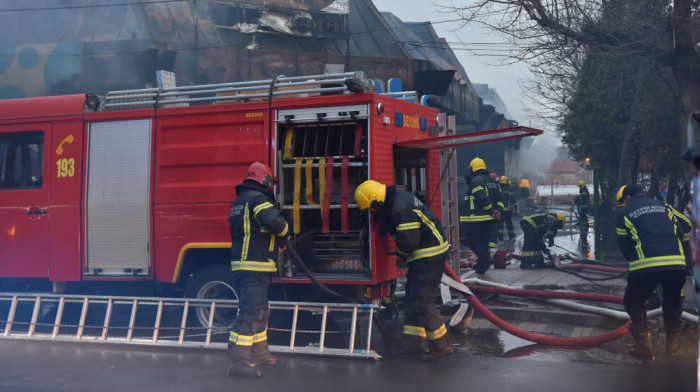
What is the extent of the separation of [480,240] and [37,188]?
20.7 feet

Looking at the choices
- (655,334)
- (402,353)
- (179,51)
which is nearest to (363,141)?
(402,353)

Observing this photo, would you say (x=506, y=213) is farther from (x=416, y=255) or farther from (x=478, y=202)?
(x=416, y=255)

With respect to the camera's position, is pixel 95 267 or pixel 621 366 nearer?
pixel 621 366

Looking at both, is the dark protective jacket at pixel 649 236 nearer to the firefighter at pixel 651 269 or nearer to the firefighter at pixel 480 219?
the firefighter at pixel 651 269

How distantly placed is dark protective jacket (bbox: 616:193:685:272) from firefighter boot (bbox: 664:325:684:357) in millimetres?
583

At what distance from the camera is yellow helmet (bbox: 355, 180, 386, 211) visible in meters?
5.79

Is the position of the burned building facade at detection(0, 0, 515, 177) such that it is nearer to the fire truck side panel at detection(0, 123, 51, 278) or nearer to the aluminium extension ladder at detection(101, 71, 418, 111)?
the fire truck side panel at detection(0, 123, 51, 278)

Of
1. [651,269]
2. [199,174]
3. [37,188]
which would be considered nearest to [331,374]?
[199,174]

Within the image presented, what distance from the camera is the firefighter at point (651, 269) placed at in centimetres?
562

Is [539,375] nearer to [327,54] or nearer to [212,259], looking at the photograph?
[212,259]

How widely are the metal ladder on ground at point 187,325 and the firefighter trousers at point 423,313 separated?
351mm

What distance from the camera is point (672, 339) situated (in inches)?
227

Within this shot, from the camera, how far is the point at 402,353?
5.96m

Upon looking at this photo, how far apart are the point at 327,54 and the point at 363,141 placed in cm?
1437
